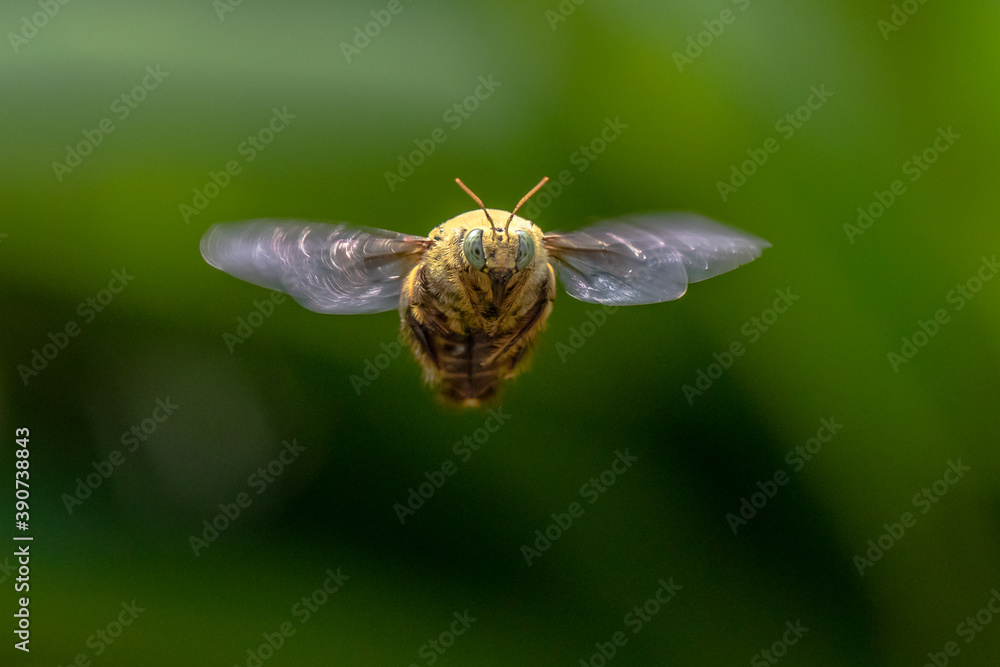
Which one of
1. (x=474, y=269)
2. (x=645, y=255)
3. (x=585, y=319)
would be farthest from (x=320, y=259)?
(x=585, y=319)

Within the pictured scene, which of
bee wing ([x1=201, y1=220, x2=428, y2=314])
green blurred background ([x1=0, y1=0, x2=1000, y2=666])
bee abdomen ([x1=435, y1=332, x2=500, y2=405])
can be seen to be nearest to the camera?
bee wing ([x1=201, y1=220, x2=428, y2=314])

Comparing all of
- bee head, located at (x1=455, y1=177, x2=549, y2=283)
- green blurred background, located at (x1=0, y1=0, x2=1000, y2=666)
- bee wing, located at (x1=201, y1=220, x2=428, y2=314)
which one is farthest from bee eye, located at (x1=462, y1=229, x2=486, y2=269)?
green blurred background, located at (x1=0, y1=0, x2=1000, y2=666)

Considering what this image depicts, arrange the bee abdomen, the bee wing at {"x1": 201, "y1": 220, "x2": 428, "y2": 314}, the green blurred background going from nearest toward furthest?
the bee wing at {"x1": 201, "y1": 220, "x2": 428, "y2": 314} → the bee abdomen → the green blurred background

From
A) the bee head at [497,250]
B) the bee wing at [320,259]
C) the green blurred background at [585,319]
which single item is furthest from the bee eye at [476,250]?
the green blurred background at [585,319]

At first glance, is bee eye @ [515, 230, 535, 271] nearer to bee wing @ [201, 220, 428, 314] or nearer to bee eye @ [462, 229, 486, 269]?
bee eye @ [462, 229, 486, 269]

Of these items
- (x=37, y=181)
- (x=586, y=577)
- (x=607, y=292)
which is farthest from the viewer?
(x=586, y=577)

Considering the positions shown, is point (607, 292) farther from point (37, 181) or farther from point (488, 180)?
point (37, 181)

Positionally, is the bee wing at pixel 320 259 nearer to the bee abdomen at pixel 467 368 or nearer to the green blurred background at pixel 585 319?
the bee abdomen at pixel 467 368

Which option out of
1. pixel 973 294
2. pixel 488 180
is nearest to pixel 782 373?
pixel 973 294
